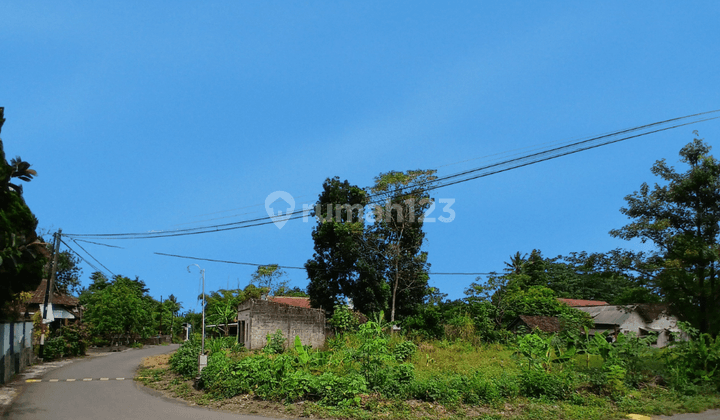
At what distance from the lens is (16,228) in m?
17.5

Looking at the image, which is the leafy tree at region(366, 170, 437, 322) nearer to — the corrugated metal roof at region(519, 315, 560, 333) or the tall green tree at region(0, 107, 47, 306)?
the corrugated metal roof at region(519, 315, 560, 333)

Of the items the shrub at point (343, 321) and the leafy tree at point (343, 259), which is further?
the leafy tree at point (343, 259)

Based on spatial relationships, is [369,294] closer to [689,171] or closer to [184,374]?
[184,374]

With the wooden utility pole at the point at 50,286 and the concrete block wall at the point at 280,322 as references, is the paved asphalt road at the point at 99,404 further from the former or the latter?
the wooden utility pole at the point at 50,286

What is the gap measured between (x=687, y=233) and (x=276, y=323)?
19367 millimetres

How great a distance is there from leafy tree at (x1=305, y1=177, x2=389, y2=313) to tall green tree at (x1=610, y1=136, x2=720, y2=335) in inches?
615

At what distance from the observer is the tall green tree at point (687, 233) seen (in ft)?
62.8

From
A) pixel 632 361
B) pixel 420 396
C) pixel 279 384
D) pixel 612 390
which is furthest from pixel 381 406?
pixel 632 361

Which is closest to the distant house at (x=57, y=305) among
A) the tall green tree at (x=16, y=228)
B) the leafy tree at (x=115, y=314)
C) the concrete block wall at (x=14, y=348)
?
the leafy tree at (x=115, y=314)

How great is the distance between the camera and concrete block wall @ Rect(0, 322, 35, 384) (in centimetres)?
1813

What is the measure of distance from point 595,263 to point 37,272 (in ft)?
78.1

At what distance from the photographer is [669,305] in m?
20.1

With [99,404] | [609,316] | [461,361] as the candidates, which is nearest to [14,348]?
[99,404]

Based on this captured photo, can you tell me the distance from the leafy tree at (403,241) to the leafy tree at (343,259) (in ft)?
3.00
